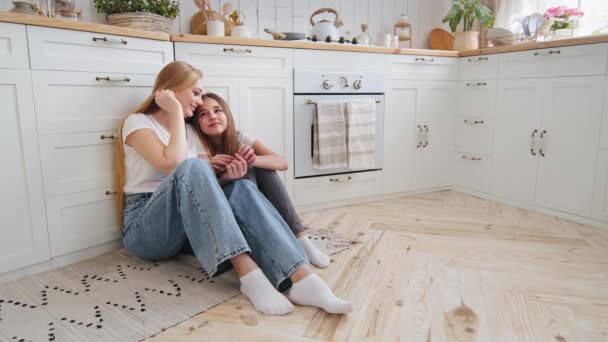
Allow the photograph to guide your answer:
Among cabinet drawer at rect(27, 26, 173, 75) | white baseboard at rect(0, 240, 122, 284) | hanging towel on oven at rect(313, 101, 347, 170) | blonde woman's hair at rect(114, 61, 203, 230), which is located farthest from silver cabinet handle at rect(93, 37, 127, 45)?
hanging towel on oven at rect(313, 101, 347, 170)

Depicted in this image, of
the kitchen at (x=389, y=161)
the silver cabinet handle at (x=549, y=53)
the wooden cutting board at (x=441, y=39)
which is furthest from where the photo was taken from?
the wooden cutting board at (x=441, y=39)

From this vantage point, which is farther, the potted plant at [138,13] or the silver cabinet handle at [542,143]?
the silver cabinet handle at [542,143]

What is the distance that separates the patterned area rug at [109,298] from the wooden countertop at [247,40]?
944 mm

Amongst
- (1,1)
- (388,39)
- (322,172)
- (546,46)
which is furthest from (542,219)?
(1,1)

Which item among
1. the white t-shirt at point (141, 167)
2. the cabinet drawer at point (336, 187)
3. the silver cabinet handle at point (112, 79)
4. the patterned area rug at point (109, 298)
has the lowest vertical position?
the patterned area rug at point (109, 298)

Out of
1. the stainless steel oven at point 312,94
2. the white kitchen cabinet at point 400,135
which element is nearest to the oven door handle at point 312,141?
the stainless steel oven at point 312,94

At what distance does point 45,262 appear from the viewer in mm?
1770

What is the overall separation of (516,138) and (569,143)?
12.9 inches

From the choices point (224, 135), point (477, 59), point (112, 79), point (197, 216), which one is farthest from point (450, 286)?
point (477, 59)

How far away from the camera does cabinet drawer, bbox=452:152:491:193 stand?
296cm

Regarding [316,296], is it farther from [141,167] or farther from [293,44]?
[293,44]

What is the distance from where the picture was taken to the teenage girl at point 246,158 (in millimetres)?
1719

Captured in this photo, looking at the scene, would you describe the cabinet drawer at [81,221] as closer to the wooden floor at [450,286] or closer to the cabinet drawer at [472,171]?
the wooden floor at [450,286]

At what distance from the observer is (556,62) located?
2.48 meters
